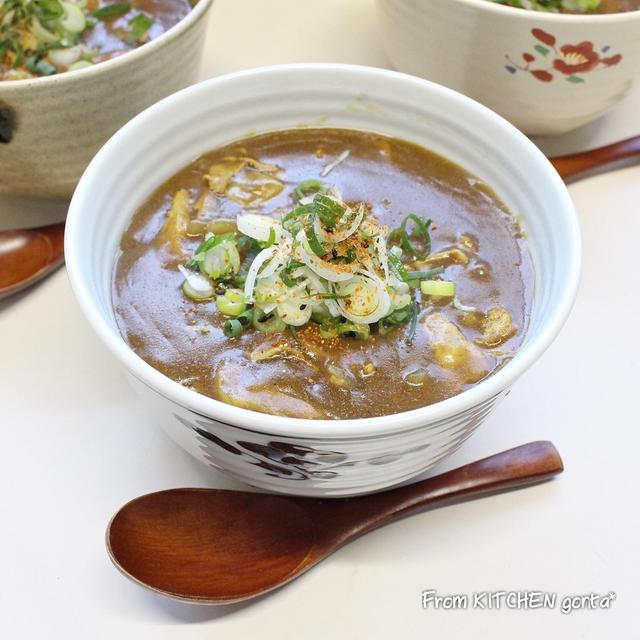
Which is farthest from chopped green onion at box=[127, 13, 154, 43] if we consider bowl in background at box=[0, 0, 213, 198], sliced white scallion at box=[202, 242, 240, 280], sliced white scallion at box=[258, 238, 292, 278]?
sliced white scallion at box=[258, 238, 292, 278]

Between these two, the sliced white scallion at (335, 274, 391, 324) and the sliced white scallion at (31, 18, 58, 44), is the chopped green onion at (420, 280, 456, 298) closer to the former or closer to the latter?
the sliced white scallion at (335, 274, 391, 324)

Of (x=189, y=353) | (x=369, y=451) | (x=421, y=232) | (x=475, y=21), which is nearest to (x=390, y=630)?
(x=369, y=451)

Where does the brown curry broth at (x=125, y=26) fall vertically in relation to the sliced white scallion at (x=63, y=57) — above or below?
above

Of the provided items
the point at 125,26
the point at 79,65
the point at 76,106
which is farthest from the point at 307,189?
the point at 125,26

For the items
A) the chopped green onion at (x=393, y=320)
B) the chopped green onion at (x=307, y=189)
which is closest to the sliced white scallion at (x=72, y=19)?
the chopped green onion at (x=307, y=189)

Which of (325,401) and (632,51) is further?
(632,51)

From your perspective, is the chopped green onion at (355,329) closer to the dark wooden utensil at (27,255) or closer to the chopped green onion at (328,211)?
the chopped green onion at (328,211)

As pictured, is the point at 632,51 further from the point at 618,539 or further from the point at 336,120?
the point at 618,539
